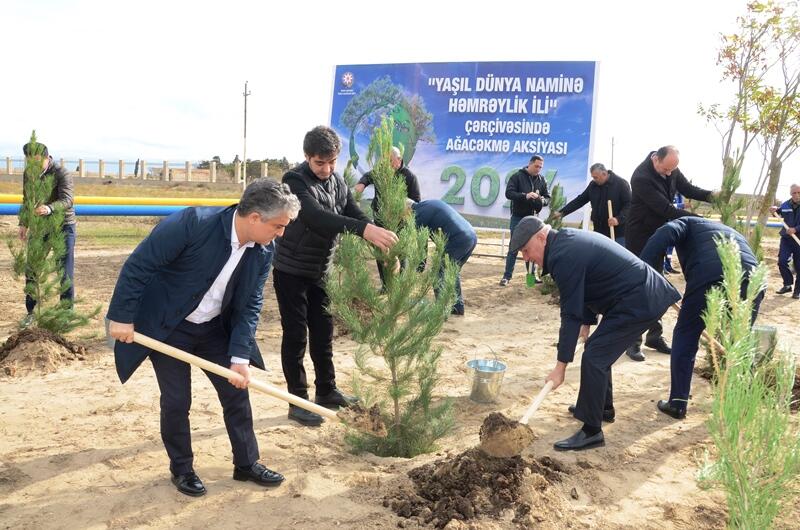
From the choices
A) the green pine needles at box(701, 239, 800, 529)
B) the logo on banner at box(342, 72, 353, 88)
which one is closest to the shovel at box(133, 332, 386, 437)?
the green pine needles at box(701, 239, 800, 529)

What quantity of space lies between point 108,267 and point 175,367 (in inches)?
307

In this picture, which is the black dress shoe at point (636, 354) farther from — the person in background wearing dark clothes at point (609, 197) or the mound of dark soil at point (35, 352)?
the mound of dark soil at point (35, 352)

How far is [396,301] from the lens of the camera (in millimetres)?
3873

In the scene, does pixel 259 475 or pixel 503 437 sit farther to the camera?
pixel 259 475

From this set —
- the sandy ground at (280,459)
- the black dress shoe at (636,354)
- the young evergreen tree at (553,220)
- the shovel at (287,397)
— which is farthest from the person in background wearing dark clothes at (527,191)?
the shovel at (287,397)

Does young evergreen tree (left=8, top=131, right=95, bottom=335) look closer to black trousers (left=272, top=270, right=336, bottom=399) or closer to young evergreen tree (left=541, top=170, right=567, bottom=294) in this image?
black trousers (left=272, top=270, right=336, bottom=399)

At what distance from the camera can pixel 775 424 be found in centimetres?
216

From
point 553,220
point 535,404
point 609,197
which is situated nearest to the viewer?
point 535,404

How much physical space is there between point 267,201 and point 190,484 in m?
1.58

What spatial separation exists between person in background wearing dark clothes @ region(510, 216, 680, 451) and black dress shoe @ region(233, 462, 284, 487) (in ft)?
5.75

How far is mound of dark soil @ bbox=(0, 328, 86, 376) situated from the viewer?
5.24 meters

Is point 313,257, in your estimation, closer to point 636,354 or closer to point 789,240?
point 636,354

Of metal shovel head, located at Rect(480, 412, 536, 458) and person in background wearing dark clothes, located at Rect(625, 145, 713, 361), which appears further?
person in background wearing dark clothes, located at Rect(625, 145, 713, 361)

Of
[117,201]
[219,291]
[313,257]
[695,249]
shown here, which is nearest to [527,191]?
[695,249]
